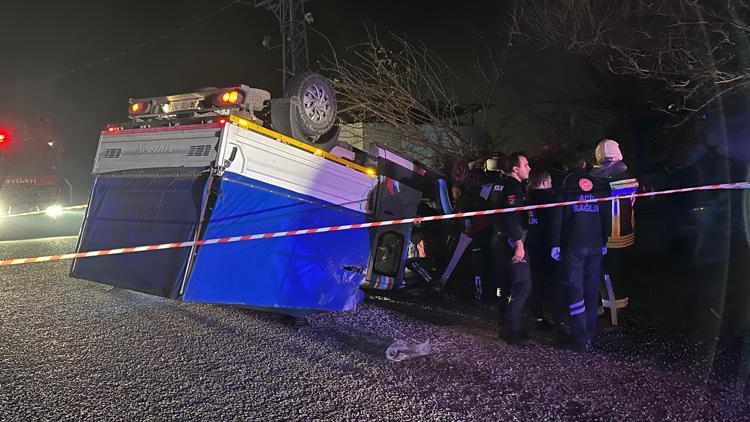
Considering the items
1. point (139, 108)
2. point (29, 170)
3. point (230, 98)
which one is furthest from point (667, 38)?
point (29, 170)

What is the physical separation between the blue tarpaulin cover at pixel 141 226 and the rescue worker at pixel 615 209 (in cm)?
368

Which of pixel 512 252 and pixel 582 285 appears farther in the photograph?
pixel 512 252

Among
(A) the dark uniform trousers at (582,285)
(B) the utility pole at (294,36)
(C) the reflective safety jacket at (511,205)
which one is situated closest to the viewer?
(A) the dark uniform trousers at (582,285)

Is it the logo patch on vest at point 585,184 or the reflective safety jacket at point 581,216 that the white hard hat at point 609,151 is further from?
the logo patch on vest at point 585,184

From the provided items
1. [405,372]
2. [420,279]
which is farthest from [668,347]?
[420,279]

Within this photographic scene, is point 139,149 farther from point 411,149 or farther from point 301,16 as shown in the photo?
point 301,16

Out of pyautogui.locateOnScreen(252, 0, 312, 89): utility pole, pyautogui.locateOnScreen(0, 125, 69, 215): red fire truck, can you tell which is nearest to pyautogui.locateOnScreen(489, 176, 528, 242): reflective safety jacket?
pyautogui.locateOnScreen(252, 0, 312, 89): utility pole

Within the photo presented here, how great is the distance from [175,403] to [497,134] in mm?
12127

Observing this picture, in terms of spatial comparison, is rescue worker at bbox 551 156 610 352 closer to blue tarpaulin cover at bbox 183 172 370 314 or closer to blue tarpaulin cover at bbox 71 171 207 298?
blue tarpaulin cover at bbox 183 172 370 314

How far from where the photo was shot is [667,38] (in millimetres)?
6414

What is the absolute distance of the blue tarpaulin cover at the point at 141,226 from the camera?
407cm

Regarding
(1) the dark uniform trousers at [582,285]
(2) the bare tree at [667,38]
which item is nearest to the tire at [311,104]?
(1) the dark uniform trousers at [582,285]

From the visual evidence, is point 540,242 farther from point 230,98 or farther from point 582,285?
point 230,98

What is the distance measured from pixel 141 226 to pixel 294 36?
1146 cm
